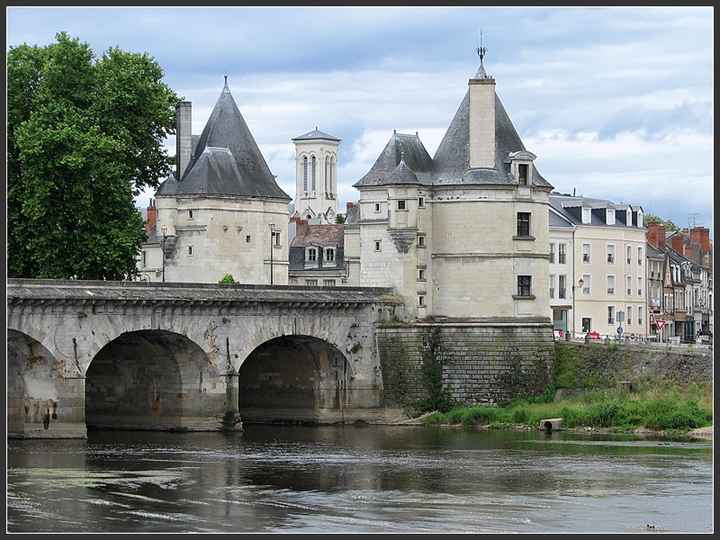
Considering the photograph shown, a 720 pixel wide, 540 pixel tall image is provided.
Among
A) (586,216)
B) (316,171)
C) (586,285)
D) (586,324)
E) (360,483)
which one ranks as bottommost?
(360,483)

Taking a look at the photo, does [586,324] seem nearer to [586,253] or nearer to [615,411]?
[586,253]

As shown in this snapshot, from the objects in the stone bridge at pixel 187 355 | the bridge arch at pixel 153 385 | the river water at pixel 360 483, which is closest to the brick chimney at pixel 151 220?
the stone bridge at pixel 187 355

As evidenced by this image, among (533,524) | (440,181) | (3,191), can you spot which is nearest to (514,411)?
(440,181)

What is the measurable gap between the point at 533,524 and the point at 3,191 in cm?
1389

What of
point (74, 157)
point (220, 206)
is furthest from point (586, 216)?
point (74, 157)

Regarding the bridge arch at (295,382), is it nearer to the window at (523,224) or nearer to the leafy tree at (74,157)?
the leafy tree at (74,157)

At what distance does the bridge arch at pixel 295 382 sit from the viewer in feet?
251

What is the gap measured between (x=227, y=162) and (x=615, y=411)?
62.4ft

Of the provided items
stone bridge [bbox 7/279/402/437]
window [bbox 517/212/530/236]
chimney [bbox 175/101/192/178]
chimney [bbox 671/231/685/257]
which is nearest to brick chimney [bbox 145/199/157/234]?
chimney [bbox 175/101/192/178]

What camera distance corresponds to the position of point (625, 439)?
6875cm

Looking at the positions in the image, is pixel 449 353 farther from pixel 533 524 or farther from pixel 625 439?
pixel 533 524

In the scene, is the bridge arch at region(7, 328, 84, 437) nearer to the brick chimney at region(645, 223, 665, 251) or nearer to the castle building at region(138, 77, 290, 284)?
the castle building at region(138, 77, 290, 284)

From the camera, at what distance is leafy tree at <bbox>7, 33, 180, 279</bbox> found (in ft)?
251

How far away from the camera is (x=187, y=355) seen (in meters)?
72.5
